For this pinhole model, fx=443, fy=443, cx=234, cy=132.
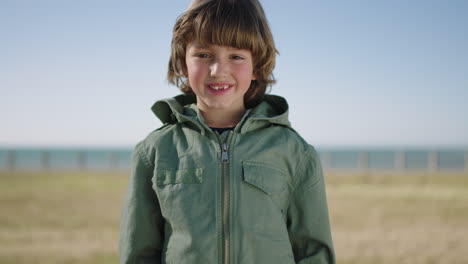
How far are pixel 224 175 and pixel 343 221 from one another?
6535 mm

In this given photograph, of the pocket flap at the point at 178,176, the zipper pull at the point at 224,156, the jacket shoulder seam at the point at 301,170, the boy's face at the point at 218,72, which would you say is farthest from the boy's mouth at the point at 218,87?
the jacket shoulder seam at the point at 301,170

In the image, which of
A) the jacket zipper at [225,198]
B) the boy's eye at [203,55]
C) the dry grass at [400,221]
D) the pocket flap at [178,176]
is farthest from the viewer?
the dry grass at [400,221]

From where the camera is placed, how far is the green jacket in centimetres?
216

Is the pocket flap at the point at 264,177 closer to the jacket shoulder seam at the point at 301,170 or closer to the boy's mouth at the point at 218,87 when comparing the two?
the jacket shoulder seam at the point at 301,170

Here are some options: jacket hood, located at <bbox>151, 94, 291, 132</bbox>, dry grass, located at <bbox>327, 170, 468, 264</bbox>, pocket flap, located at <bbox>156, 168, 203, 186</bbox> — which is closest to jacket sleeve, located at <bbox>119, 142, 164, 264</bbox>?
pocket flap, located at <bbox>156, 168, 203, 186</bbox>

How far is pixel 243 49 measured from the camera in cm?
234

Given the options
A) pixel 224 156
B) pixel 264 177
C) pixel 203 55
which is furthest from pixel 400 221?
pixel 203 55

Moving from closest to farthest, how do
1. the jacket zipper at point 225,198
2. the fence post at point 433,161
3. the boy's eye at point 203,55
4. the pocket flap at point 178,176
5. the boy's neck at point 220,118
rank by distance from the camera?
the jacket zipper at point 225,198
the pocket flap at point 178,176
the boy's eye at point 203,55
the boy's neck at point 220,118
the fence post at point 433,161

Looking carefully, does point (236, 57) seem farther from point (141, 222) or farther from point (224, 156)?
point (141, 222)

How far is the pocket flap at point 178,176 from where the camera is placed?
7.31 ft

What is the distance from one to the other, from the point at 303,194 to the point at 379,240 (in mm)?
4989

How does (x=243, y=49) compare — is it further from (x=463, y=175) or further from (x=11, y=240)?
(x=463, y=175)

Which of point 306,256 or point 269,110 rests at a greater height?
point 269,110

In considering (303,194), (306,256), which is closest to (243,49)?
(303,194)
